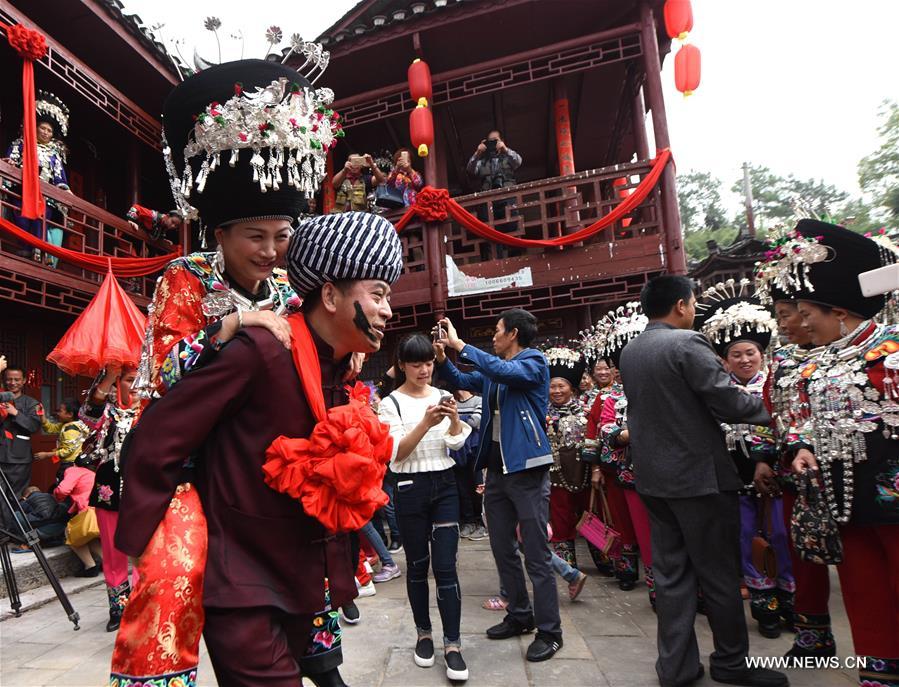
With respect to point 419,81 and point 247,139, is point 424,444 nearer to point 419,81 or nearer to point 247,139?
point 247,139

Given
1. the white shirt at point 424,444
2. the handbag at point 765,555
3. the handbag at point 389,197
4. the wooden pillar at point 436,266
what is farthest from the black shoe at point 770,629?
the handbag at point 389,197

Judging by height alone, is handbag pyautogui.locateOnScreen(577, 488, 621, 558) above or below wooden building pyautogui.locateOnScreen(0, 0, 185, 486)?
below

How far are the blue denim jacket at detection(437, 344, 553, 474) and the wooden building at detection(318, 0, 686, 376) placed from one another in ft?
13.3

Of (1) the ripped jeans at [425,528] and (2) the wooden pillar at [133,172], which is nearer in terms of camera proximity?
(1) the ripped jeans at [425,528]

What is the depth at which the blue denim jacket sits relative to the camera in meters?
3.24

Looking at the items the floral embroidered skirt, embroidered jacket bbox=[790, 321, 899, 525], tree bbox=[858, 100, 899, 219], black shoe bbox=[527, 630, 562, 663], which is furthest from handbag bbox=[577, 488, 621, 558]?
tree bbox=[858, 100, 899, 219]

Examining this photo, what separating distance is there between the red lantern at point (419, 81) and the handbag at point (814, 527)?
266 inches

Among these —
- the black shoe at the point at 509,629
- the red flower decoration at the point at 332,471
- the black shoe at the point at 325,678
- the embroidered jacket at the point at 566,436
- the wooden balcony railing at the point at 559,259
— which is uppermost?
the wooden balcony railing at the point at 559,259

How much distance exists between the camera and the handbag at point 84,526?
505 cm

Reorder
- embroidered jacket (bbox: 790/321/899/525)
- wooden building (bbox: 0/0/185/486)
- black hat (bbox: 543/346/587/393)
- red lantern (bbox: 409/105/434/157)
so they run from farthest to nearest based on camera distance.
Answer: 1. red lantern (bbox: 409/105/434/157)
2. wooden building (bbox: 0/0/185/486)
3. black hat (bbox: 543/346/587/393)
4. embroidered jacket (bbox: 790/321/899/525)

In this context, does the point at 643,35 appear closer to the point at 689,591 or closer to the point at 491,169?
the point at 491,169

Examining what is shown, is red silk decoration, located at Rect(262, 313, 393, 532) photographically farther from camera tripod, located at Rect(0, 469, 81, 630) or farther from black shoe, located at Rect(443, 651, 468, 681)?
camera tripod, located at Rect(0, 469, 81, 630)

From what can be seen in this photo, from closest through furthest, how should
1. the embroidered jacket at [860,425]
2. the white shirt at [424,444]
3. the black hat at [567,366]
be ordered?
the embroidered jacket at [860,425] → the white shirt at [424,444] → the black hat at [567,366]

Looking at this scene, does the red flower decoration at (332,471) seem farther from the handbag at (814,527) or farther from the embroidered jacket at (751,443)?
the embroidered jacket at (751,443)
